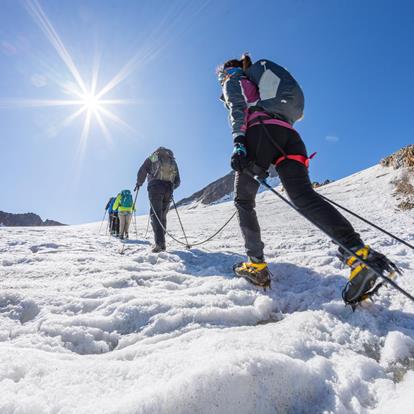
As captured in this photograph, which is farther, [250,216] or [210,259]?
[210,259]

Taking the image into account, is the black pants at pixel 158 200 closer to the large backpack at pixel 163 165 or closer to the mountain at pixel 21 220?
the large backpack at pixel 163 165

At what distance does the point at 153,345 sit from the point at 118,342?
1.07ft

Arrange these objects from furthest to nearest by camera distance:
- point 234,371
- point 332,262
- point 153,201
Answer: point 153,201 → point 332,262 → point 234,371

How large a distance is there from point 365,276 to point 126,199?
1035 centimetres

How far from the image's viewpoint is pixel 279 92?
311cm

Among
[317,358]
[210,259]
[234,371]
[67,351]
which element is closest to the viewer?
[234,371]

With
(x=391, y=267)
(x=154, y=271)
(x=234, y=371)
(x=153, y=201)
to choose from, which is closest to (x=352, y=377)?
(x=234, y=371)

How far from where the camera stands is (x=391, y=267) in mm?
2262

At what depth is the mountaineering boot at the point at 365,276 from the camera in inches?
87.5

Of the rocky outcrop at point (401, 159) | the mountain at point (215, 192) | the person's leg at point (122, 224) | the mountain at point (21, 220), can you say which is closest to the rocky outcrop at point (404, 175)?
the rocky outcrop at point (401, 159)

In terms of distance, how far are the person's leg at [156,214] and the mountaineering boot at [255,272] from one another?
3321mm

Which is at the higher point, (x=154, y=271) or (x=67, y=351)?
(x=154, y=271)

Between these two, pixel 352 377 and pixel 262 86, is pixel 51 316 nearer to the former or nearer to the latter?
pixel 352 377

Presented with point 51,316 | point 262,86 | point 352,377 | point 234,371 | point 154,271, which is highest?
point 262,86
